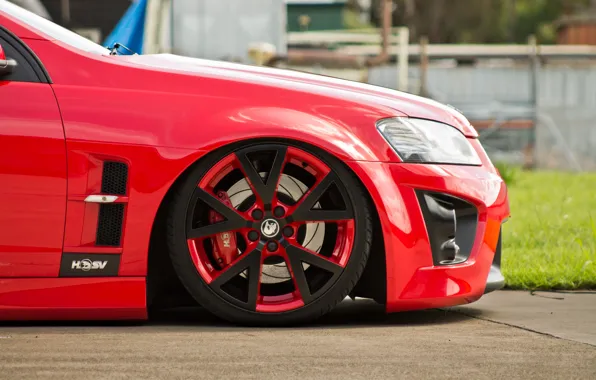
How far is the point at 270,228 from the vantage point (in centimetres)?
489

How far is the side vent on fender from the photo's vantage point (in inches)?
188

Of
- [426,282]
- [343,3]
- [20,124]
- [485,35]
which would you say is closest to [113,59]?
[20,124]

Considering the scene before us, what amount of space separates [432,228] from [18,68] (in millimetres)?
1710

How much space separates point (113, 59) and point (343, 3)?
45230mm

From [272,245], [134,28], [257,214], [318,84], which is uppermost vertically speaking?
[134,28]

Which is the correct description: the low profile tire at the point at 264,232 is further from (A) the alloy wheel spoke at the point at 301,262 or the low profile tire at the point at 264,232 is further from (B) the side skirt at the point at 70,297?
(B) the side skirt at the point at 70,297

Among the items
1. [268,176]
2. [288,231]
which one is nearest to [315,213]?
[288,231]

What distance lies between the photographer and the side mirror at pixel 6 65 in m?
4.86

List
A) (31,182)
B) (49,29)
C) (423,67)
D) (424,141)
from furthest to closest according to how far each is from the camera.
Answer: (423,67) → (49,29) → (424,141) → (31,182)

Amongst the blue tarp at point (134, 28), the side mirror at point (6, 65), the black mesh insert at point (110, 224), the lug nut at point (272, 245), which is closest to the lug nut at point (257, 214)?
the lug nut at point (272, 245)

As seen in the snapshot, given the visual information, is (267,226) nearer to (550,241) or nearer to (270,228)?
(270,228)

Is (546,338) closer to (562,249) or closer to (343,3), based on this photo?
(562,249)

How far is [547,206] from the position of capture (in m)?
12.1

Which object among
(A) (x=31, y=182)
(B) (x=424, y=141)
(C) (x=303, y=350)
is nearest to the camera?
(C) (x=303, y=350)
